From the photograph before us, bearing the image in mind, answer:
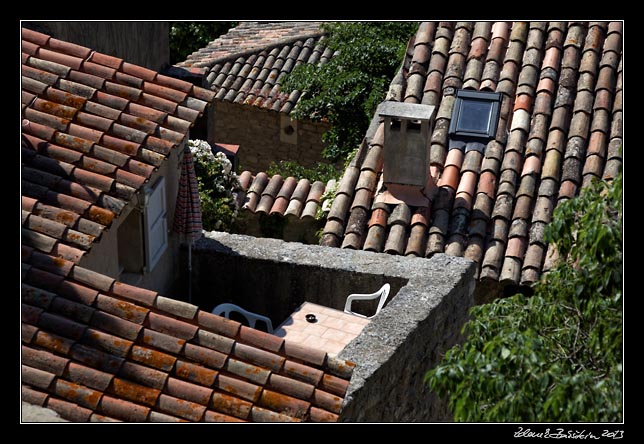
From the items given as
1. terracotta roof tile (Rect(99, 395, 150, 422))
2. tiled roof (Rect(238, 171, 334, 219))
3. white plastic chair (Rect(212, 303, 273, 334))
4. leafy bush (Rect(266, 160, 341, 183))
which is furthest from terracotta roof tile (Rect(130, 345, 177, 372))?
leafy bush (Rect(266, 160, 341, 183))

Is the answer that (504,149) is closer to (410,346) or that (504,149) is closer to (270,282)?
(270,282)

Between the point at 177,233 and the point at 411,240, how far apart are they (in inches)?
107

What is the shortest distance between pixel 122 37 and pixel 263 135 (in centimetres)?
621

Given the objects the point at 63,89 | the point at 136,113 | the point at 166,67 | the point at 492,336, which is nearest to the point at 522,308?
the point at 492,336

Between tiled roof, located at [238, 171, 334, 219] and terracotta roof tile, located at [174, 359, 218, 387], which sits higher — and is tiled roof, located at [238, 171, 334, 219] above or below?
below

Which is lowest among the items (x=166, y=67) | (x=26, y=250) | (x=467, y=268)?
(x=166, y=67)

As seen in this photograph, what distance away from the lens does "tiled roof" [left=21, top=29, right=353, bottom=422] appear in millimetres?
6906

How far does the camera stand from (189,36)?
84.4ft

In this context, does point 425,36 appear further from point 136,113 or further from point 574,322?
point 574,322

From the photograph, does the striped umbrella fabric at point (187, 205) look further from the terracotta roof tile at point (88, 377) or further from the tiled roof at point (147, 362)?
the terracotta roof tile at point (88, 377)

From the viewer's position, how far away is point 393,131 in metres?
11.7

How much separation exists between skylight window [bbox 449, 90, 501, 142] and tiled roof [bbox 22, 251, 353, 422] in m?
5.85

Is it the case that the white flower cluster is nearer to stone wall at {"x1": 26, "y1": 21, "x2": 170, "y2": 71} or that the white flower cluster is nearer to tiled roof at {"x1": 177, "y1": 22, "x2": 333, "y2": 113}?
stone wall at {"x1": 26, "y1": 21, "x2": 170, "y2": 71}

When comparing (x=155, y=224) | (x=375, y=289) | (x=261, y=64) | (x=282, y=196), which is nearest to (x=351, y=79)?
(x=261, y=64)
